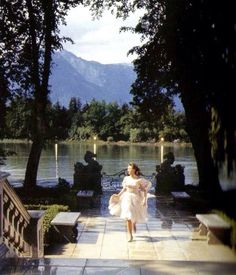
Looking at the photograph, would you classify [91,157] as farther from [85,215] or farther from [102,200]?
[85,215]

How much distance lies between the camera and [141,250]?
9547 millimetres

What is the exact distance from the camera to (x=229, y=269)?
6.18 m

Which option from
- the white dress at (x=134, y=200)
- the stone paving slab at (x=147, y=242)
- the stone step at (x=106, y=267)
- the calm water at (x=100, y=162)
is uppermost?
the white dress at (x=134, y=200)

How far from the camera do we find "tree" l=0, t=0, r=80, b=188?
2114cm

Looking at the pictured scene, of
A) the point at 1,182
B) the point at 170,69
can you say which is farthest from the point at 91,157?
the point at 1,182

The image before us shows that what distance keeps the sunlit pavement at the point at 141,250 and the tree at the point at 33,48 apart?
5.30m

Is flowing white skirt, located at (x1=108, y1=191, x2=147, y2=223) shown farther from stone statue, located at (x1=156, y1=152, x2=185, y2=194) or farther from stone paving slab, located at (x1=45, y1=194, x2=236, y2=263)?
stone statue, located at (x1=156, y1=152, x2=185, y2=194)

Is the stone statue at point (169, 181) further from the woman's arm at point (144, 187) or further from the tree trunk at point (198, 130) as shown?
the woman's arm at point (144, 187)

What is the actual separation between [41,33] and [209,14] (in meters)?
16.2

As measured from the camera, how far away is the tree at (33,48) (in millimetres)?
21141

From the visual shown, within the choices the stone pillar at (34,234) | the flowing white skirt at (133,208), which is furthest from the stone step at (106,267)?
the flowing white skirt at (133,208)

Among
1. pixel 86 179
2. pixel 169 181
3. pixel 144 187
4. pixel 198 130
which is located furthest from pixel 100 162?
pixel 144 187

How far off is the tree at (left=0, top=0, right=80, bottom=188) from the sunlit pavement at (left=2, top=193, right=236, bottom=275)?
5296mm

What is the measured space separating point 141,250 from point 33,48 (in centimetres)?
1370
